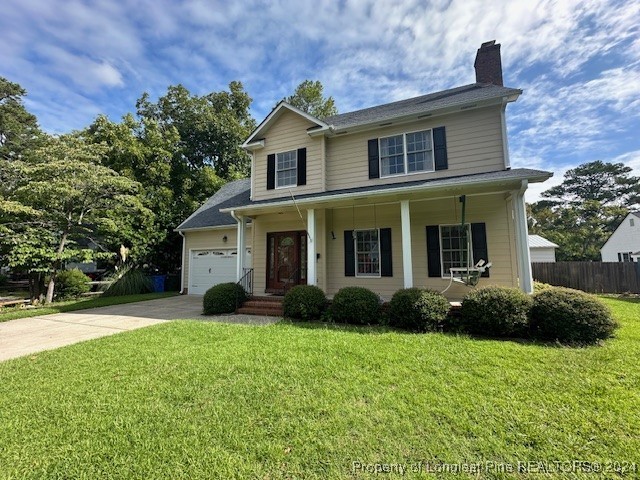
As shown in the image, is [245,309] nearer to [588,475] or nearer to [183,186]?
[588,475]

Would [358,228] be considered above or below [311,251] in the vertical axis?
above

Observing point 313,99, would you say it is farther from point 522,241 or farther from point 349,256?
point 522,241

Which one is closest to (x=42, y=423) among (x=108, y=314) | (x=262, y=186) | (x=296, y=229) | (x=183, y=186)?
(x=108, y=314)

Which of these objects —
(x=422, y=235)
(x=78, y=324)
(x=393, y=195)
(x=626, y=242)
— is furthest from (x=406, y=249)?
(x=626, y=242)

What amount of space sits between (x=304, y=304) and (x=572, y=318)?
564cm

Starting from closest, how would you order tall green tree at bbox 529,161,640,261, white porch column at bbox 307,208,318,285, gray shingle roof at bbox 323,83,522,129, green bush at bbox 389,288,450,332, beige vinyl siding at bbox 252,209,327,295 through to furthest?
green bush at bbox 389,288,450,332 < gray shingle roof at bbox 323,83,522,129 < white porch column at bbox 307,208,318,285 < beige vinyl siding at bbox 252,209,327,295 < tall green tree at bbox 529,161,640,261

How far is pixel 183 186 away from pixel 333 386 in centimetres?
1978

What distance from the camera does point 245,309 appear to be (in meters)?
9.21

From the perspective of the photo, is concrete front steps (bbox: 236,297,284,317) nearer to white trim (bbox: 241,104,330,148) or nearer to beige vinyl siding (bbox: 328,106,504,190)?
beige vinyl siding (bbox: 328,106,504,190)

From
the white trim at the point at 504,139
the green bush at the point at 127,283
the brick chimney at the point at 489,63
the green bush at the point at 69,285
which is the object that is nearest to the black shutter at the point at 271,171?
the white trim at the point at 504,139

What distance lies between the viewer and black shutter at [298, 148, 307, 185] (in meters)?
10.4

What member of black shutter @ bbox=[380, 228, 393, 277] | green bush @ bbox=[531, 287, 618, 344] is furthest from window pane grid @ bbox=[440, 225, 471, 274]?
green bush @ bbox=[531, 287, 618, 344]

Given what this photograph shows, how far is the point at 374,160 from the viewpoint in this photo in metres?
9.77

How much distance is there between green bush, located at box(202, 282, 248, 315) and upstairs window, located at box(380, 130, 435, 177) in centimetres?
615
